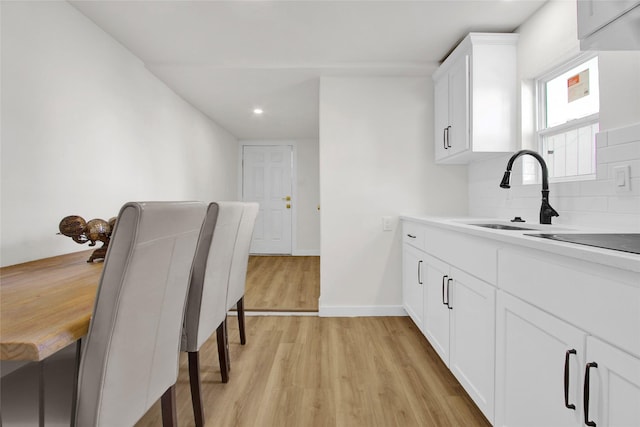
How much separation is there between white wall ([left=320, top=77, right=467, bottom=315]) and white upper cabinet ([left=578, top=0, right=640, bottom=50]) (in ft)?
6.14

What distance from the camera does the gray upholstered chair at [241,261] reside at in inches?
78.3

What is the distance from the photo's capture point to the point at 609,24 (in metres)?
1.06

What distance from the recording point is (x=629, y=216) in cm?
146

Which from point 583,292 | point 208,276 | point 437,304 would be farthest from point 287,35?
point 583,292

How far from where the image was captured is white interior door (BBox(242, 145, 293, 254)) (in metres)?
6.15

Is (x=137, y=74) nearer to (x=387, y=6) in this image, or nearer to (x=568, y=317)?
(x=387, y=6)

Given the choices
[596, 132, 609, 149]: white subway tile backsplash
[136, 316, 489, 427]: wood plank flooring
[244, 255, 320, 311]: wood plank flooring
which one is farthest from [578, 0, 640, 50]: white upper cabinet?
[244, 255, 320, 311]: wood plank flooring

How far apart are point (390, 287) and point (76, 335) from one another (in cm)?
260

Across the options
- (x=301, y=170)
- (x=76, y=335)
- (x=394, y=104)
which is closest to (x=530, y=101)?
(x=394, y=104)

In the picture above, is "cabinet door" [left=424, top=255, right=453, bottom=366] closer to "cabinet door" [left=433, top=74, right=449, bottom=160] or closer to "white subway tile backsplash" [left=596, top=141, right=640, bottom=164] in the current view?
"white subway tile backsplash" [left=596, top=141, right=640, bottom=164]

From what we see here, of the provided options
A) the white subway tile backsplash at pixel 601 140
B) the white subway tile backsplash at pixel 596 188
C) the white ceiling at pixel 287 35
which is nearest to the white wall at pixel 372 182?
the white ceiling at pixel 287 35

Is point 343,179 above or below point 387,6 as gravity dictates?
below

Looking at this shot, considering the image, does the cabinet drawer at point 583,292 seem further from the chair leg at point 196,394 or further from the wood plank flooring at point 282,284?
the wood plank flooring at point 282,284

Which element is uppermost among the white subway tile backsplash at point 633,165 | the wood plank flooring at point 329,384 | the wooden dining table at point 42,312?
the white subway tile backsplash at point 633,165
